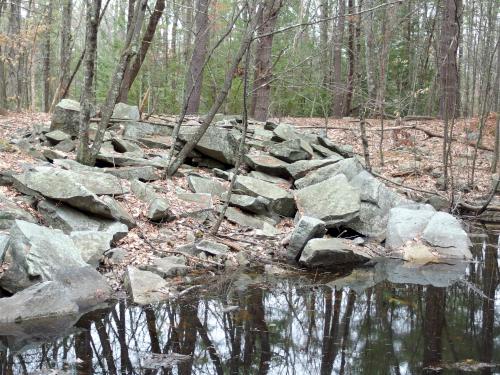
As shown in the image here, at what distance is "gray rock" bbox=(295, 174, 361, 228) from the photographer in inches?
356

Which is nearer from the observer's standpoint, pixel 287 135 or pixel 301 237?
pixel 301 237

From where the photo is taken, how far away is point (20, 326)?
5047 mm

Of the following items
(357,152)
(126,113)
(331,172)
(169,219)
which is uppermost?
(126,113)

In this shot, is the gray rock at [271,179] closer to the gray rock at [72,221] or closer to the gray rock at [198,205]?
the gray rock at [198,205]

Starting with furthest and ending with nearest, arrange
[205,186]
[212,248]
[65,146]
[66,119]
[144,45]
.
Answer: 1. [144,45]
2. [66,119]
3. [65,146]
4. [205,186]
5. [212,248]

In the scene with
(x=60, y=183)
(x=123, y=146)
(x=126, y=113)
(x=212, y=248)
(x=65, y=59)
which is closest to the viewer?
(x=60, y=183)

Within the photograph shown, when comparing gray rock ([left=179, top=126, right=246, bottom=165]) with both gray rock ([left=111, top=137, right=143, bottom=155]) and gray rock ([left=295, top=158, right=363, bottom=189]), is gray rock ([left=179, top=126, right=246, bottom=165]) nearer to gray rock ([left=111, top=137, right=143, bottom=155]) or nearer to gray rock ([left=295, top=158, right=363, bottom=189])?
gray rock ([left=111, top=137, right=143, bottom=155])

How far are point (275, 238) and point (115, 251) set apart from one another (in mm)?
2655

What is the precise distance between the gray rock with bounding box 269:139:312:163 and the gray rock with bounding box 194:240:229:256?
13.8 feet

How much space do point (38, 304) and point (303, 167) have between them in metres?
6.77

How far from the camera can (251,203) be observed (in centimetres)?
918

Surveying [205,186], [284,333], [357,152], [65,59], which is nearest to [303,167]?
[205,186]

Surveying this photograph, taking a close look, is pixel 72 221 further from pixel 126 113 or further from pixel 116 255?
pixel 126 113

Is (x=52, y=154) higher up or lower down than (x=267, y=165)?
higher up
